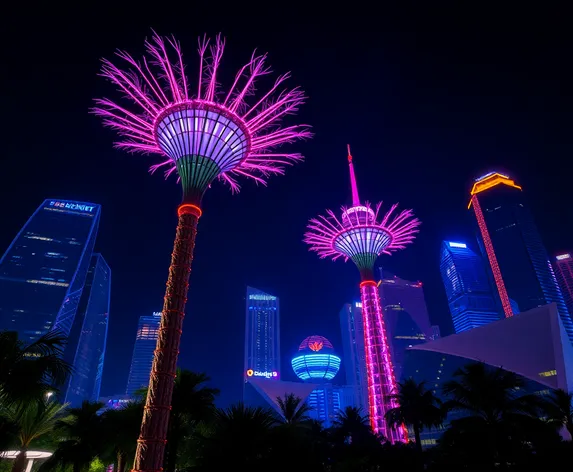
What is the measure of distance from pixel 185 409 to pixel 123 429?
4236mm

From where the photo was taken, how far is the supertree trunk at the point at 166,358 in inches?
760

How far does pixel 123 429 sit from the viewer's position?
22656 mm

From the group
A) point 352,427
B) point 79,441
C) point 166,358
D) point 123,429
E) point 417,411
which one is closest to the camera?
point 166,358

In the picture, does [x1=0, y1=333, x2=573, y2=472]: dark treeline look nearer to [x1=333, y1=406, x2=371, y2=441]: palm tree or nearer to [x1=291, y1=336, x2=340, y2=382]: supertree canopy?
[x1=333, y1=406, x2=371, y2=441]: palm tree

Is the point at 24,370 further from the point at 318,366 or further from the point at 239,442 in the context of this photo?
the point at 318,366

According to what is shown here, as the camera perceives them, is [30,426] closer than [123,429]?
Yes

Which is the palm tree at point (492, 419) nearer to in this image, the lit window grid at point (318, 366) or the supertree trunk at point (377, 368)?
the supertree trunk at point (377, 368)

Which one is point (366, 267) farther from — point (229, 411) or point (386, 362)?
point (229, 411)

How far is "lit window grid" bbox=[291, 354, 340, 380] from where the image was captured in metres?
153

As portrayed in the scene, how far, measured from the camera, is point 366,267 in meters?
54.5

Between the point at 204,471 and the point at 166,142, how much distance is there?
21.4m

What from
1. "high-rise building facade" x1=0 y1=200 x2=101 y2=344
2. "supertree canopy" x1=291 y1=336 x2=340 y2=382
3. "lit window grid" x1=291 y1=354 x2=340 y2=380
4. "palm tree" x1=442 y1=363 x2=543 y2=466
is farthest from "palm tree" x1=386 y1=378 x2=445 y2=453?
"high-rise building facade" x1=0 y1=200 x2=101 y2=344

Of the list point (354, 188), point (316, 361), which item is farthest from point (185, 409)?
point (316, 361)

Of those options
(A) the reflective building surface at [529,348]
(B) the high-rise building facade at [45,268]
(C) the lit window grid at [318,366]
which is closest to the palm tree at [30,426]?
(A) the reflective building surface at [529,348]
